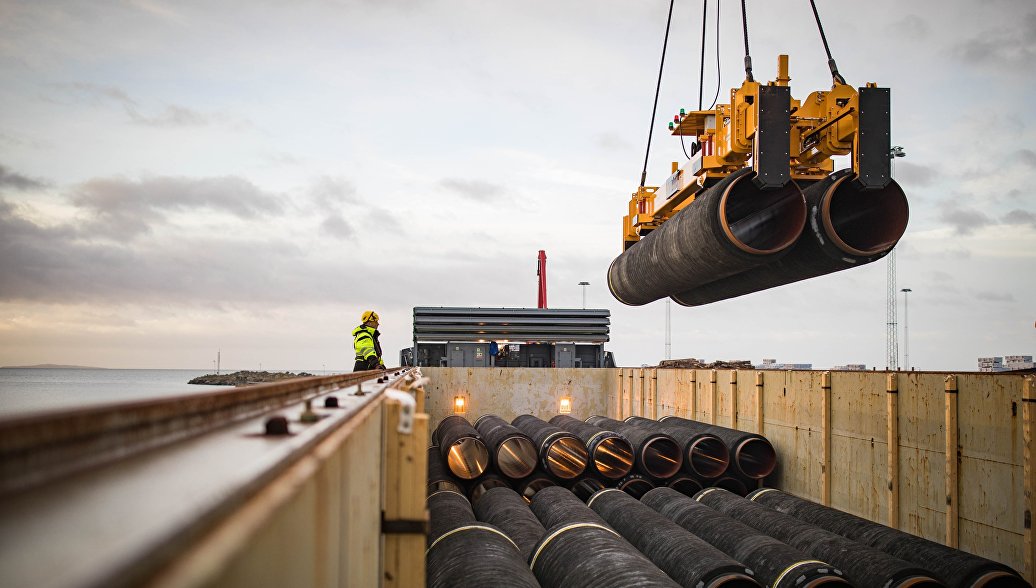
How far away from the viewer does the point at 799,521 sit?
8.48 metres

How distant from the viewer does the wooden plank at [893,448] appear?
9008mm

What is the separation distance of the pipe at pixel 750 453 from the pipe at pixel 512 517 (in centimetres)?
420

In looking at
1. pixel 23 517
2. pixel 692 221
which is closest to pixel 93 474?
pixel 23 517

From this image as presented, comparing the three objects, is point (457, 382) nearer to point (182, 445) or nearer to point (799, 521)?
point (799, 521)

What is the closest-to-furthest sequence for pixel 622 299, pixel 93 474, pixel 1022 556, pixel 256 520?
pixel 256 520 → pixel 93 474 → pixel 1022 556 → pixel 622 299

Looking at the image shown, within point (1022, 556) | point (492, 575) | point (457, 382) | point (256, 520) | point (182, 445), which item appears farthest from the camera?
point (457, 382)

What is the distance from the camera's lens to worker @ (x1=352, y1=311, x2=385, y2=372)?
525 inches

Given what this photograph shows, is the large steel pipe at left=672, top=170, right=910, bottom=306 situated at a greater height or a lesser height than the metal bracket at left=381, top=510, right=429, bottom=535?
greater

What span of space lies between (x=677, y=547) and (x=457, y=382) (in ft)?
45.7

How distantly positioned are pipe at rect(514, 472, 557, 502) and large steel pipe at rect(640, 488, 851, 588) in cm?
387

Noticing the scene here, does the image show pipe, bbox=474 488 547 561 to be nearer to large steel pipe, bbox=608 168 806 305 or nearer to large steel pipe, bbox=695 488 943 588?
large steel pipe, bbox=695 488 943 588

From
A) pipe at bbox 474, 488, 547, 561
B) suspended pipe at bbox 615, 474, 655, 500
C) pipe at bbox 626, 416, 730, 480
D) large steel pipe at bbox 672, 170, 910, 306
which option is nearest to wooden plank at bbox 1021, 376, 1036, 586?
large steel pipe at bbox 672, 170, 910, 306

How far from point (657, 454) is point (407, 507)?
9954 mm

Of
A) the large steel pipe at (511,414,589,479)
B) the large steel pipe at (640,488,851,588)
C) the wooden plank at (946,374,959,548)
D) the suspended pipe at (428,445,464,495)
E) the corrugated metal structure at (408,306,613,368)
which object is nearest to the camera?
the large steel pipe at (640,488,851,588)
